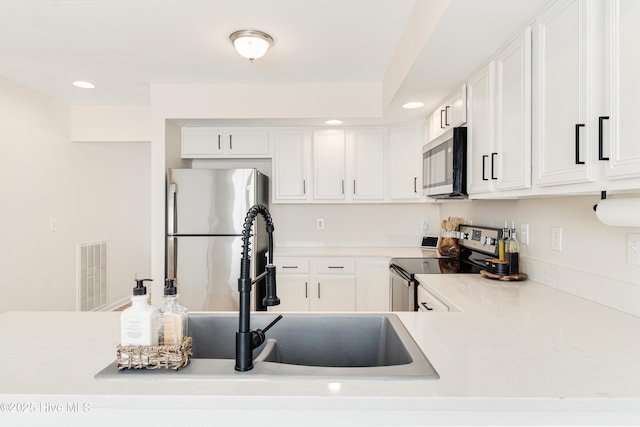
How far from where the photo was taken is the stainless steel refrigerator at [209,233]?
10.2 ft

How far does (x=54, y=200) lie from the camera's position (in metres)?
3.64

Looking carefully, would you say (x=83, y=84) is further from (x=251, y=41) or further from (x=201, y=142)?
(x=251, y=41)

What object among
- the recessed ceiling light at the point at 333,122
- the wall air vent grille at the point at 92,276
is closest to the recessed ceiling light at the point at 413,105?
the recessed ceiling light at the point at 333,122

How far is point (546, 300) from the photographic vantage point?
A: 1634 millimetres

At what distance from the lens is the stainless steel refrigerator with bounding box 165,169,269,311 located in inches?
122

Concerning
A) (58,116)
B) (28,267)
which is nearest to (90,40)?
(58,116)

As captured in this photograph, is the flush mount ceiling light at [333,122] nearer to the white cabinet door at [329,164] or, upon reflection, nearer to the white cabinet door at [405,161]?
the white cabinet door at [329,164]

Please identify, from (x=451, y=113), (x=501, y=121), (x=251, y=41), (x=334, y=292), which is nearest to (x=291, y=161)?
(x=334, y=292)

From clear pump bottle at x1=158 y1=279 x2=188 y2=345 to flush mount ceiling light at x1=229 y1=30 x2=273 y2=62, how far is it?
1.80 m

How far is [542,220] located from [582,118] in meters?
0.90

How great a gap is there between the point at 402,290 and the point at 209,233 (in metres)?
1.64

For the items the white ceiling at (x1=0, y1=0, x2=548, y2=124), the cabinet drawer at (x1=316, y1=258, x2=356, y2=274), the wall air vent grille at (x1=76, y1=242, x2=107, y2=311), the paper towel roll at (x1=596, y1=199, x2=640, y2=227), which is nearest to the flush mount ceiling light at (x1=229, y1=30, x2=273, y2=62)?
the white ceiling at (x1=0, y1=0, x2=548, y2=124)

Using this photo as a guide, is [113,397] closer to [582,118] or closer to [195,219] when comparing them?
[582,118]

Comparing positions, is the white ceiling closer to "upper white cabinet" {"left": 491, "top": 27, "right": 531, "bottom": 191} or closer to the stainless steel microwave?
"upper white cabinet" {"left": 491, "top": 27, "right": 531, "bottom": 191}
